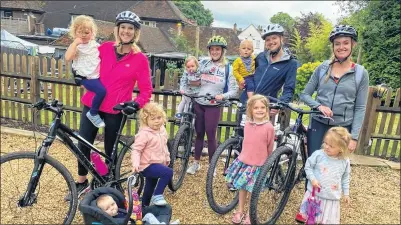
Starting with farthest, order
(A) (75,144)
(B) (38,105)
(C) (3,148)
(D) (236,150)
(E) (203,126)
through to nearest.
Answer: (C) (3,148) < (E) (203,126) < (D) (236,150) < (A) (75,144) < (B) (38,105)

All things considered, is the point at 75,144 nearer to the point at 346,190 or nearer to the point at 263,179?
the point at 263,179

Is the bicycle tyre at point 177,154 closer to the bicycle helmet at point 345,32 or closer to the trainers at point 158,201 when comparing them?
the trainers at point 158,201

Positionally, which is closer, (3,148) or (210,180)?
(210,180)

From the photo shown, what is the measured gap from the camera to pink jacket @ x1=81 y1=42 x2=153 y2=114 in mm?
3316

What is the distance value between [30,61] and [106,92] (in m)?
4.00

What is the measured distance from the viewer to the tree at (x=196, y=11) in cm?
5694

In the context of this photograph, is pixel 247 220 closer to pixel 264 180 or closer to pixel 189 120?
pixel 264 180

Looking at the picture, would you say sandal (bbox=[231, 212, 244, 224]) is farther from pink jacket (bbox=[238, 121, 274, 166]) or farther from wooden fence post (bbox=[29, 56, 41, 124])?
wooden fence post (bbox=[29, 56, 41, 124])

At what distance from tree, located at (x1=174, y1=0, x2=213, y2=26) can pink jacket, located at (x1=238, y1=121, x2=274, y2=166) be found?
5603 centimetres

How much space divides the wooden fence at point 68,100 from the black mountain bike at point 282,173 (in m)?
1.98

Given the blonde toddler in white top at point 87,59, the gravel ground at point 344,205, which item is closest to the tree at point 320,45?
the gravel ground at point 344,205

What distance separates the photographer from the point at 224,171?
3797 mm

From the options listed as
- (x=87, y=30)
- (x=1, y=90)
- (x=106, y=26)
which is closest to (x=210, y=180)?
(x=87, y=30)

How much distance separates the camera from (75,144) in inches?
125
